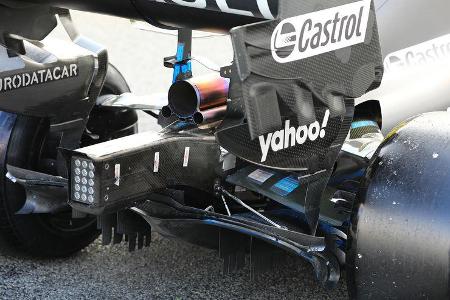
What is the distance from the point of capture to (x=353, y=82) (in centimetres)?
291

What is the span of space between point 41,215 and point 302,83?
1.73m

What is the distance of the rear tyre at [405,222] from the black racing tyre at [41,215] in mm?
1574

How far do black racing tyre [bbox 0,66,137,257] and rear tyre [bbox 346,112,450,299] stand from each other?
1574mm

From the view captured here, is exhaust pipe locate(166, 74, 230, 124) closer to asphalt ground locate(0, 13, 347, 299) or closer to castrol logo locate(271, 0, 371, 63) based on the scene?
castrol logo locate(271, 0, 371, 63)

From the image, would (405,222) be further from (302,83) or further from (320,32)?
(320,32)

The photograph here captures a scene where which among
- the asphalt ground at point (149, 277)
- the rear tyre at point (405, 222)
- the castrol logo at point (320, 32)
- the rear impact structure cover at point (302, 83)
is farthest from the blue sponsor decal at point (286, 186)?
the asphalt ground at point (149, 277)

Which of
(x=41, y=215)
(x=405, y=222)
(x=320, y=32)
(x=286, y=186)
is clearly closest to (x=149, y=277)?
(x=41, y=215)

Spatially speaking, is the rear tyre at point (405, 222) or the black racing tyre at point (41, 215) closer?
the rear tyre at point (405, 222)

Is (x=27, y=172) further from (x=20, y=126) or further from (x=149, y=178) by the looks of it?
(x=149, y=178)

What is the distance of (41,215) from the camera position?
4.06 meters

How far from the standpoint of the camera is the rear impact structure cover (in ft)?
8.67

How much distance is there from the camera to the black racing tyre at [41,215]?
3.94 m

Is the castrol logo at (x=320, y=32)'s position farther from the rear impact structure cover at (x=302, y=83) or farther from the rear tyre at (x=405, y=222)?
the rear tyre at (x=405, y=222)

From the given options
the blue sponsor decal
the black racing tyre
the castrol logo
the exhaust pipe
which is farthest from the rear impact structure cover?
the black racing tyre
